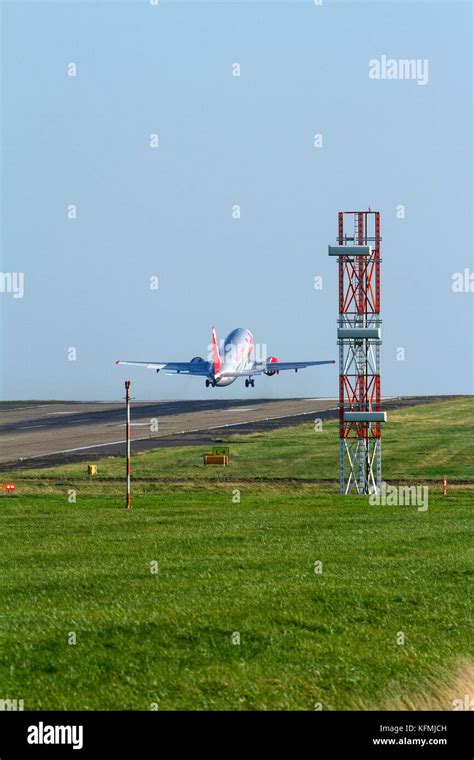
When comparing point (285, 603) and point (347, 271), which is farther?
point (347, 271)

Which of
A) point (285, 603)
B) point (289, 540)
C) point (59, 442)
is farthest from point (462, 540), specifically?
point (59, 442)

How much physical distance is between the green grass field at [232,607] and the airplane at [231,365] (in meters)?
95.8

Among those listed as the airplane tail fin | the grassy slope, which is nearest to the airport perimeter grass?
the grassy slope

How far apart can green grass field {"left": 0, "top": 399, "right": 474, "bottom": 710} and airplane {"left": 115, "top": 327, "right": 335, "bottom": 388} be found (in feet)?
314

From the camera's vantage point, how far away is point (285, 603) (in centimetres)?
2462

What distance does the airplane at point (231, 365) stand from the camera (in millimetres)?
145500

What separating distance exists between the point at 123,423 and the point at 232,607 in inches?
3819

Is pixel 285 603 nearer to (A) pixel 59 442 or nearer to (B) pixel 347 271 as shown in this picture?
(B) pixel 347 271

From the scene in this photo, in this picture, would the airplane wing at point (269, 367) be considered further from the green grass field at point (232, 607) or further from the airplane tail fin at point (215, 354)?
the green grass field at point (232, 607)

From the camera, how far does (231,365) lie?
6014 inches

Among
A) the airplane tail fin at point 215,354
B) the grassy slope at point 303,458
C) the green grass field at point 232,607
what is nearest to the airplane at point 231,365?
the airplane tail fin at point 215,354

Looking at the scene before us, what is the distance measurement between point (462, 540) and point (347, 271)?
87.7ft

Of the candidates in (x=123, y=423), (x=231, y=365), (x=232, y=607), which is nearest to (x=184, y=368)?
(x=231, y=365)

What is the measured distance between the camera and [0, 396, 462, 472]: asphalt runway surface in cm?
9212
